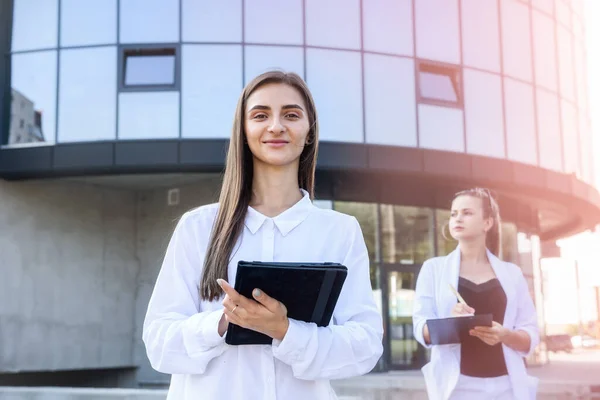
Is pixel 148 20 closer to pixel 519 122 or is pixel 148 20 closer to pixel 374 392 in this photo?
pixel 519 122

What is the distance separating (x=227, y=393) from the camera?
1915mm

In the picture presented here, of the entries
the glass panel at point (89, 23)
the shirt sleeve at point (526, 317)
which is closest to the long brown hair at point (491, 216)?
→ the shirt sleeve at point (526, 317)

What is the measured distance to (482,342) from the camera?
174 inches

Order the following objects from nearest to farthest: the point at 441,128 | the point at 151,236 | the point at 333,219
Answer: the point at 333,219 < the point at 441,128 < the point at 151,236

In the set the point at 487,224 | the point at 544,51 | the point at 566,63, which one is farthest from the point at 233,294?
the point at 566,63

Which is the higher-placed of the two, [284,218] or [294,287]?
[284,218]

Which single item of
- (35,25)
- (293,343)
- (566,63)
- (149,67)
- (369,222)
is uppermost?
(566,63)

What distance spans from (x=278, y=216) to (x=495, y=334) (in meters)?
2.61

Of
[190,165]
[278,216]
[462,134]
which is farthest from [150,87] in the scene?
[278,216]

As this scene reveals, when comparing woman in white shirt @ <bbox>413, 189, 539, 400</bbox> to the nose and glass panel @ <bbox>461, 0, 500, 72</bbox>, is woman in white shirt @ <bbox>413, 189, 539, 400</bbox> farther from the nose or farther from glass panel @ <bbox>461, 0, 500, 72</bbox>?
glass panel @ <bbox>461, 0, 500, 72</bbox>

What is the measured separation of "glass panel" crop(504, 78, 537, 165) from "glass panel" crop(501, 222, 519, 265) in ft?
8.69

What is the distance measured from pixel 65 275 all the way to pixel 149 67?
486cm

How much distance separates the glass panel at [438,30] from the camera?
16.0 meters

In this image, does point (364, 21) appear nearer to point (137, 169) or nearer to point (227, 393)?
point (137, 169)
